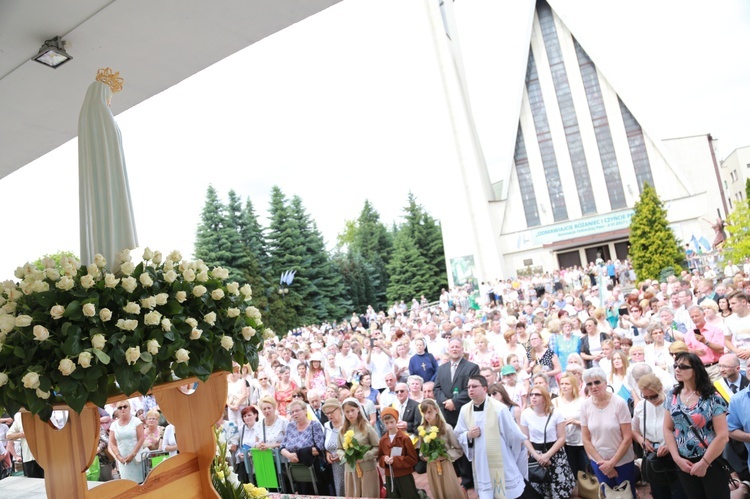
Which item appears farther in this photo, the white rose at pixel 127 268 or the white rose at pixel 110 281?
the white rose at pixel 127 268

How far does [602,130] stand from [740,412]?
36971 mm

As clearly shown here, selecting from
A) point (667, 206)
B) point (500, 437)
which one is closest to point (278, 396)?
point (500, 437)

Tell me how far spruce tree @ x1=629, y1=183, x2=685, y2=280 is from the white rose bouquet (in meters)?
25.3

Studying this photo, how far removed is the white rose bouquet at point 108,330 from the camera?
1.73 m

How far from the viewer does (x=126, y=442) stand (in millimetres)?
6684

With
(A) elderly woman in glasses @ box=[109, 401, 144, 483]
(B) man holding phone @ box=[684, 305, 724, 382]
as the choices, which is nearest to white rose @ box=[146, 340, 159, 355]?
(A) elderly woman in glasses @ box=[109, 401, 144, 483]

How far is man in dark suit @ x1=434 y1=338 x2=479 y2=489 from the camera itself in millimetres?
6082

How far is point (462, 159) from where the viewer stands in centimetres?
3666

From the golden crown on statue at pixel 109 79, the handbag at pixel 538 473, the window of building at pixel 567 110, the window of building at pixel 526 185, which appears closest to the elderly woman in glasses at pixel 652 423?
the handbag at pixel 538 473

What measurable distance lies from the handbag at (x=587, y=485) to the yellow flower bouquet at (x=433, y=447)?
1.24 m

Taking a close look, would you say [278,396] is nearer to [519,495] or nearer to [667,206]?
[519,495]

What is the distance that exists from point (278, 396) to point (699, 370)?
616cm

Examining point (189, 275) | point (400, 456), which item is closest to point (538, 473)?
point (400, 456)

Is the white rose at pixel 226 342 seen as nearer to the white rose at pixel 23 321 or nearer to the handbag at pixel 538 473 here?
the white rose at pixel 23 321
